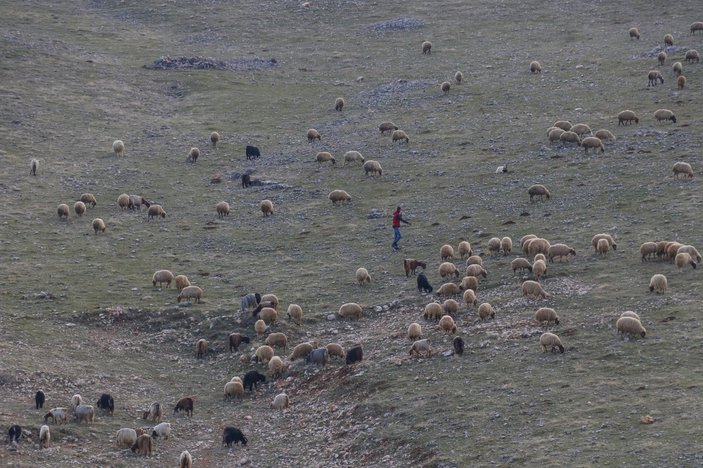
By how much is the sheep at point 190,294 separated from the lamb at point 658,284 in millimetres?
13681

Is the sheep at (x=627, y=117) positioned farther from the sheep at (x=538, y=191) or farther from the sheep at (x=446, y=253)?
the sheep at (x=446, y=253)

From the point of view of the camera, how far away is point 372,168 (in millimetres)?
51406

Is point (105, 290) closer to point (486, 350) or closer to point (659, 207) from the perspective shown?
point (486, 350)

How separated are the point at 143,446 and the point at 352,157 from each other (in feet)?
88.1

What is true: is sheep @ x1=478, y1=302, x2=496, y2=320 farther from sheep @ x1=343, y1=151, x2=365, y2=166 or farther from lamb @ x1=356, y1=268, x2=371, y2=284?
sheep @ x1=343, y1=151, x2=365, y2=166

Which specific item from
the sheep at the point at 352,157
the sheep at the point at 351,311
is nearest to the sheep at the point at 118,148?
the sheep at the point at 352,157

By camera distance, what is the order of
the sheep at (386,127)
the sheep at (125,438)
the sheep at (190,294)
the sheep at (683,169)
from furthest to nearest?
the sheep at (386,127) → the sheep at (683,169) → the sheep at (190,294) → the sheep at (125,438)

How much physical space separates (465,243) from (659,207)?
6.94 m

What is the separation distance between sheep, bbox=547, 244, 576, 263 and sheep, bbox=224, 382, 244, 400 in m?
11.1

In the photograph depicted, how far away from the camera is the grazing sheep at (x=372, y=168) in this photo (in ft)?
169

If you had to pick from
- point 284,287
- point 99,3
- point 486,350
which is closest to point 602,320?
point 486,350

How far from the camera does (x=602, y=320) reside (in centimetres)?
3173

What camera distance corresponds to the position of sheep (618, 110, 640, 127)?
53031 millimetres

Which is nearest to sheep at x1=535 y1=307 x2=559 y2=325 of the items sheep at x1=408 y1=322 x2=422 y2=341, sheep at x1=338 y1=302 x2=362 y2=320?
sheep at x1=408 y1=322 x2=422 y2=341
